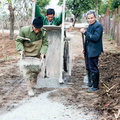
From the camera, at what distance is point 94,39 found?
5.52 meters

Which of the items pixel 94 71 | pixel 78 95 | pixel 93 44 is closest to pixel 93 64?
pixel 94 71

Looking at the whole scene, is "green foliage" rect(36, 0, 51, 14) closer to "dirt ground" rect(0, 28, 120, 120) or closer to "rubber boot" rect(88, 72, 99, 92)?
"dirt ground" rect(0, 28, 120, 120)

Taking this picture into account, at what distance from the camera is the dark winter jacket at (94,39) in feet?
18.1

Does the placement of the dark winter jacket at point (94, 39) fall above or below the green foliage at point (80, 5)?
below

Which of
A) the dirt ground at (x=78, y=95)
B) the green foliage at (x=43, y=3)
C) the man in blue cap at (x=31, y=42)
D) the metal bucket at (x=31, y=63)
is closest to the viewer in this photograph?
the dirt ground at (x=78, y=95)

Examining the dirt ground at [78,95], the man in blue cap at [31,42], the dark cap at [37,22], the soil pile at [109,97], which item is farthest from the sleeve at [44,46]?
the soil pile at [109,97]

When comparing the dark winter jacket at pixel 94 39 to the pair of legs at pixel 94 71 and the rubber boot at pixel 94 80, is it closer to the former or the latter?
the pair of legs at pixel 94 71

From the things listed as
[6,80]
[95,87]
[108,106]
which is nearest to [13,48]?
[6,80]

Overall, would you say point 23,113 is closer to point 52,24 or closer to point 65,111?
point 65,111

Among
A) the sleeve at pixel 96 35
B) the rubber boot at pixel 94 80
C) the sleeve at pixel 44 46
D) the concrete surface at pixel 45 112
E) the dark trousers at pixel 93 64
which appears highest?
the sleeve at pixel 96 35

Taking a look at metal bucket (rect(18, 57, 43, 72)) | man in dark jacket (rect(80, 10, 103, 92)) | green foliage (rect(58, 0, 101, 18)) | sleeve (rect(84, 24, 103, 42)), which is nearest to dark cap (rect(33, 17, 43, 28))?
metal bucket (rect(18, 57, 43, 72))

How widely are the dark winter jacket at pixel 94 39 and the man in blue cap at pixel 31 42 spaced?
998 millimetres

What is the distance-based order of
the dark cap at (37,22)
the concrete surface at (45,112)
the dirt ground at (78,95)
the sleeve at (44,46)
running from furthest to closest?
the sleeve at (44,46) → the dark cap at (37,22) → the dirt ground at (78,95) → the concrete surface at (45,112)

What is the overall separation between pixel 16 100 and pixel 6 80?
76.5 inches
